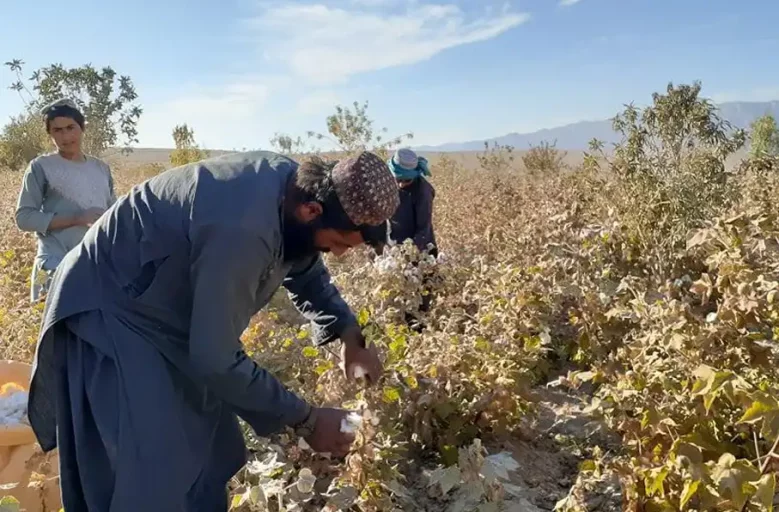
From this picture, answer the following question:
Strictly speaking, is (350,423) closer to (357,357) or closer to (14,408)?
(357,357)

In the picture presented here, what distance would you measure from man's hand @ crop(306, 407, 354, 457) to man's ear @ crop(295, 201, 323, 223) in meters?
0.48

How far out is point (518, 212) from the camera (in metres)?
5.87

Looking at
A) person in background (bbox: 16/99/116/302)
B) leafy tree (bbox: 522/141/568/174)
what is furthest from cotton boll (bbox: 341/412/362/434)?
leafy tree (bbox: 522/141/568/174)

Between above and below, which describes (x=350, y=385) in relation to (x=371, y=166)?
below

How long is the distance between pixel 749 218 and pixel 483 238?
3.00 meters

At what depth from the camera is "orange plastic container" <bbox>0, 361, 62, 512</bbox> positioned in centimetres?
214

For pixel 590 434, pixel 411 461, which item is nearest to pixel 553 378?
pixel 590 434

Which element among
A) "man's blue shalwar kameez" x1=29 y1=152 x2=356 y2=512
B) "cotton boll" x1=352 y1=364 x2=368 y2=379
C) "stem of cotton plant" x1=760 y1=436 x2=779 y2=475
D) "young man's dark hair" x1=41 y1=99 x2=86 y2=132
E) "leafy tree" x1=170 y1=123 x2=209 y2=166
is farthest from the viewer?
"leafy tree" x1=170 y1=123 x2=209 y2=166

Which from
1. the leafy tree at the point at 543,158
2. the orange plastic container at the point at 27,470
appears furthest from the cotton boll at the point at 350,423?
the leafy tree at the point at 543,158

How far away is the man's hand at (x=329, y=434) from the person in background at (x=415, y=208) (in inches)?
103

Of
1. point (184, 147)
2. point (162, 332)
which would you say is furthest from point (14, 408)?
point (184, 147)

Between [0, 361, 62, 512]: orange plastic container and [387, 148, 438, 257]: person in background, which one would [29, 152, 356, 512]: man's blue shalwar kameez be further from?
[387, 148, 438, 257]: person in background

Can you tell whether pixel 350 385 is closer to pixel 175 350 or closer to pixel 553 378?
pixel 175 350

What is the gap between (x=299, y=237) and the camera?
Result: 5.11 ft
